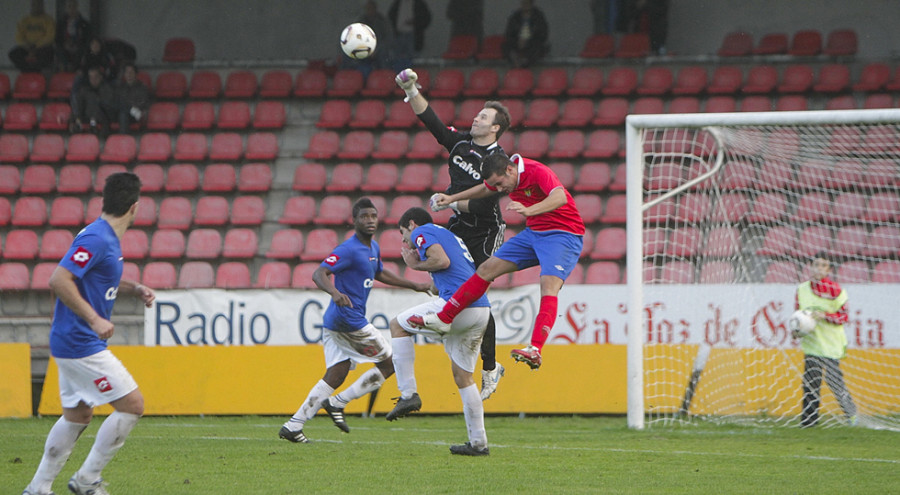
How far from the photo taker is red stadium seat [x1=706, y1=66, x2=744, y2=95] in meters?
17.1

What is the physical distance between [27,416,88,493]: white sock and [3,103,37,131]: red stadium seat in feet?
47.0

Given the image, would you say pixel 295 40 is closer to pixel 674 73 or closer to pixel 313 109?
pixel 313 109

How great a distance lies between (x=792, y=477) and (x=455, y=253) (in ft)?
9.68

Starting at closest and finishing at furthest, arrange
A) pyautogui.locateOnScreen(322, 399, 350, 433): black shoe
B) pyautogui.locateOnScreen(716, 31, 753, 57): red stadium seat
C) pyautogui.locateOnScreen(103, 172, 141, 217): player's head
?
pyautogui.locateOnScreen(103, 172, 141, 217): player's head, pyautogui.locateOnScreen(322, 399, 350, 433): black shoe, pyautogui.locateOnScreen(716, 31, 753, 57): red stadium seat

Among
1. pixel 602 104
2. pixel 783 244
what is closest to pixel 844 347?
pixel 783 244

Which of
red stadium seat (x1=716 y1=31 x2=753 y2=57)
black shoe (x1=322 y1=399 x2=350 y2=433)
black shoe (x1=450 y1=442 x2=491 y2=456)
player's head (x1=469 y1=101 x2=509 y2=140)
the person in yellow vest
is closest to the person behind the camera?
black shoe (x1=450 y1=442 x2=491 y2=456)

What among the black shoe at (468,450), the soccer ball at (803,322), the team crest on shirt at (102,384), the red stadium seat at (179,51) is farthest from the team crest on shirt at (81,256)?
the red stadium seat at (179,51)

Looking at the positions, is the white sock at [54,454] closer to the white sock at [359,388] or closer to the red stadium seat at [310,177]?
the white sock at [359,388]

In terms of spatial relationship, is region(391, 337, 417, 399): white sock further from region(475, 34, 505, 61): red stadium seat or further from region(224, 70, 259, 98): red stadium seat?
region(224, 70, 259, 98): red stadium seat

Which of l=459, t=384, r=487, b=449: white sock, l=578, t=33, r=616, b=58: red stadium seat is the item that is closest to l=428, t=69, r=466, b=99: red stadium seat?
l=578, t=33, r=616, b=58: red stadium seat

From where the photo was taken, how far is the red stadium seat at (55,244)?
15.9m

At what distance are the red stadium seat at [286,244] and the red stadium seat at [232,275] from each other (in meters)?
0.49

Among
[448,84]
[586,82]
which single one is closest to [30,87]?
[448,84]

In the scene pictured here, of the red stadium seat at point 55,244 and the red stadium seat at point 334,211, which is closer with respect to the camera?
the red stadium seat at point 55,244
